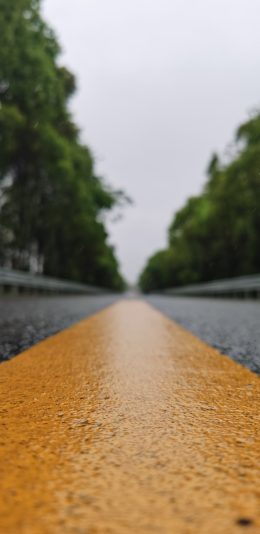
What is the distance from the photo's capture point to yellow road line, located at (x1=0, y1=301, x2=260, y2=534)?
3.65 ft

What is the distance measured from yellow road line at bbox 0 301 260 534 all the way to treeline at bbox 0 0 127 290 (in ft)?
66.1

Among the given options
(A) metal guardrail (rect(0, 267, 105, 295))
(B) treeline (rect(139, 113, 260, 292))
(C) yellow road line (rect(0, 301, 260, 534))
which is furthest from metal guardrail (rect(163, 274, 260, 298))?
(C) yellow road line (rect(0, 301, 260, 534))

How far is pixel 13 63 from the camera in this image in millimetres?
20781

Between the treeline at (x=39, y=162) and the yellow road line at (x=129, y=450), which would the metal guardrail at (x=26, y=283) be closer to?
the treeline at (x=39, y=162)

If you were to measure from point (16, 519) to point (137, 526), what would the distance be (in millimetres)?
266

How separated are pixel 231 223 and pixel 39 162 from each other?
55.8 feet

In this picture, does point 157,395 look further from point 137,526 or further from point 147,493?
point 137,526

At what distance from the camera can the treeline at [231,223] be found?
32.5m

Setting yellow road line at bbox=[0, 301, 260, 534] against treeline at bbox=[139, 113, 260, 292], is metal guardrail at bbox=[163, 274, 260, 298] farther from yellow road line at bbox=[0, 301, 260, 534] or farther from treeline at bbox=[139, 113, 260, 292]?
yellow road line at bbox=[0, 301, 260, 534]

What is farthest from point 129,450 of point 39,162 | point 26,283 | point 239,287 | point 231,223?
point 231,223

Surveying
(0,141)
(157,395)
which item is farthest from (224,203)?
(157,395)

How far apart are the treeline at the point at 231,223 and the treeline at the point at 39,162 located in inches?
333

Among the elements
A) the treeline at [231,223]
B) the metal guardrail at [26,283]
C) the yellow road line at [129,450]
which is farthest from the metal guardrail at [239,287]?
the yellow road line at [129,450]

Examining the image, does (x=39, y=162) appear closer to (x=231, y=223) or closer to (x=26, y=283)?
(x=26, y=283)
